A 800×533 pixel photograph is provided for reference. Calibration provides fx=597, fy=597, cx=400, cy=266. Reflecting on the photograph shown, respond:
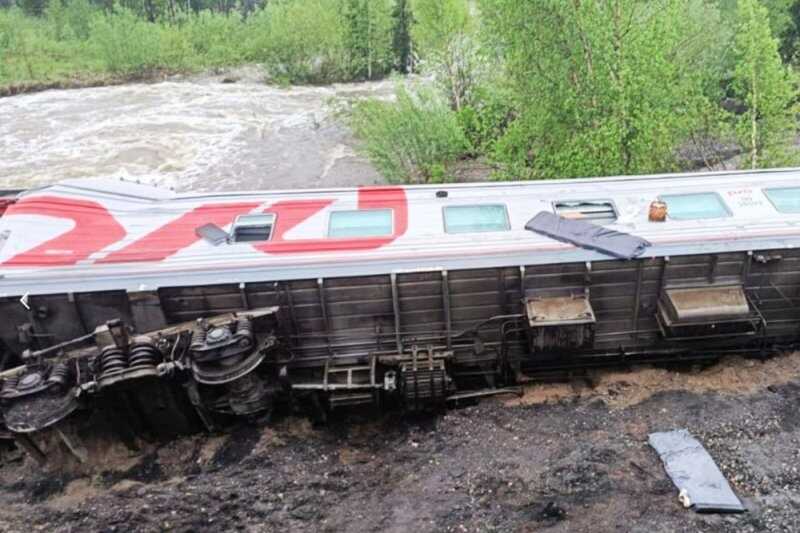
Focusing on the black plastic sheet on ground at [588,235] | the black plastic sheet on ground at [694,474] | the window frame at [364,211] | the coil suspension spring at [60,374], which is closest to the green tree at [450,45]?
the window frame at [364,211]

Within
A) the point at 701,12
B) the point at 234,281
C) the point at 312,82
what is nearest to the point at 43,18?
the point at 312,82

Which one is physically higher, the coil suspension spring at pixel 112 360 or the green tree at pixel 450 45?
the green tree at pixel 450 45

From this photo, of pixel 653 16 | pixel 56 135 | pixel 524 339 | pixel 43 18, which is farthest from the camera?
pixel 43 18

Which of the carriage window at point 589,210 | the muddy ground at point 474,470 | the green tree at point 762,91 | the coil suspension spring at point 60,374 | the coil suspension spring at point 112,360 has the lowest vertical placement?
the muddy ground at point 474,470

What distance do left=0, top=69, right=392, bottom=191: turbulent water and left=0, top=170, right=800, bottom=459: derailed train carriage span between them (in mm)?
10821

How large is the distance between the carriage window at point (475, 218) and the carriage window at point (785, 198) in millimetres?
3927

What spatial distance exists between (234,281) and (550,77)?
878 cm

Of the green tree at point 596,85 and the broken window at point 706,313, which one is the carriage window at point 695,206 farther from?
the green tree at point 596,85

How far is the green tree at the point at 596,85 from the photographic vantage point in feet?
39.7

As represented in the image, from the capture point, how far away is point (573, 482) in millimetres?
6016

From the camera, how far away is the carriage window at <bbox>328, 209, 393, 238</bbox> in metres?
8.51

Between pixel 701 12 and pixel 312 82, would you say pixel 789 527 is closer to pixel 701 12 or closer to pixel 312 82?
pixel 701 12

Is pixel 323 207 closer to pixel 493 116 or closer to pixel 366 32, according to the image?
pixel 493 116

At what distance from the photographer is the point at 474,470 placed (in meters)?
6.47
